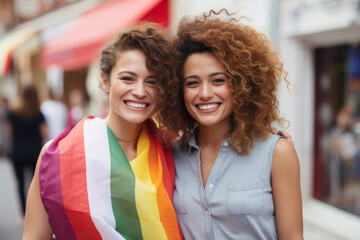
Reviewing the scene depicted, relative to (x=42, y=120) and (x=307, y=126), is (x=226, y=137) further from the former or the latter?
(x=42, y=120)

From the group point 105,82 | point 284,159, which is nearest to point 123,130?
point 105,82

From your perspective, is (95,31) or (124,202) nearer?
(124,202)

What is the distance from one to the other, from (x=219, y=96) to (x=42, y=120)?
13.7 feet

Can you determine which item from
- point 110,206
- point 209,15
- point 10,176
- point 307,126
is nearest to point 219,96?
point 209,15

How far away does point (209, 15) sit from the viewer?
2.17 meters

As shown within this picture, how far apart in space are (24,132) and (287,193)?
4.50 metres

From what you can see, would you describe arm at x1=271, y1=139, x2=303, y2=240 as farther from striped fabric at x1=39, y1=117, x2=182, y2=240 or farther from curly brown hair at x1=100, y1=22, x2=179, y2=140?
curly brown hair at x1=100, y1=22, x2=179, y2=140

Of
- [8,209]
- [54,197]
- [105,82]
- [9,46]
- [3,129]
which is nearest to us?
[54,197]

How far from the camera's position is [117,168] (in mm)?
2012

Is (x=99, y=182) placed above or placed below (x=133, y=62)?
below

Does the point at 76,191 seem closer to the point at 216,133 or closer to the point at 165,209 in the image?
the point at 165,209

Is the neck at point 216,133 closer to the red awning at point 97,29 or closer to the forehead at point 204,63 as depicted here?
the forehead at point 204,63

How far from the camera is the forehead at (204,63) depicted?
207cm

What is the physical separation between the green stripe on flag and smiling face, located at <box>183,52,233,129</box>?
533mm
